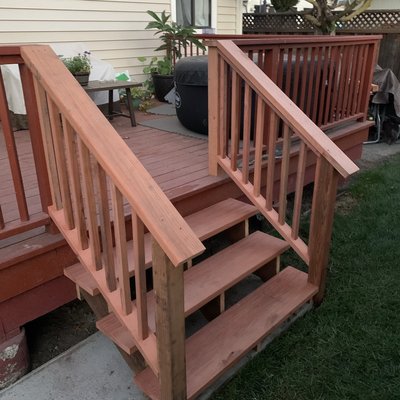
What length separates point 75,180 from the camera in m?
1.77

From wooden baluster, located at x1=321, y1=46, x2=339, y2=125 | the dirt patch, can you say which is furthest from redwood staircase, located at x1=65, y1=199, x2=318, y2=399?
wooden baluster, located at x1=321, y1=46, x2=339, y2=125

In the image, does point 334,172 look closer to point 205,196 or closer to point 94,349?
point 205,196

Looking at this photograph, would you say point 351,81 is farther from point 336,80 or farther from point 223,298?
point 223,298

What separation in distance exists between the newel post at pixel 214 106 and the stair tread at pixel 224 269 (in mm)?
569

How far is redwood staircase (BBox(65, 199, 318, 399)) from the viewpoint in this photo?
1881mm

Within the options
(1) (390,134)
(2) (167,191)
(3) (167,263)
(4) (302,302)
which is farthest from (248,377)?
(1) (390,134)

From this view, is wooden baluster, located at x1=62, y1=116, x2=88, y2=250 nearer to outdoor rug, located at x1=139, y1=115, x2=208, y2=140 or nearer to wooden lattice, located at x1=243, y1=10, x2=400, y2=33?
outdoor rug, located at x1=139, y1=115, x2=208, y2=140

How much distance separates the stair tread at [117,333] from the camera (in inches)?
72.3

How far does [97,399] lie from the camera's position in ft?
6.37

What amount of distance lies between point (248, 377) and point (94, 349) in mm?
802

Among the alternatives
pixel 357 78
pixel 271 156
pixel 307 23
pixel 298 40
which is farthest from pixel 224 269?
pixel 307 23

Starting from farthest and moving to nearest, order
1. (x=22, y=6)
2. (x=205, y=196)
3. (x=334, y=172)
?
(x=22, y=6)
(x=205, y=196)
(x=334, y=172)

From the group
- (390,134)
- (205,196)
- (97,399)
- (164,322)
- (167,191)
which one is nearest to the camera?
(164,322)

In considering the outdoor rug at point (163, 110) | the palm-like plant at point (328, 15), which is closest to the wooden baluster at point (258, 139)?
the outdoor rug at point (163, 110)
